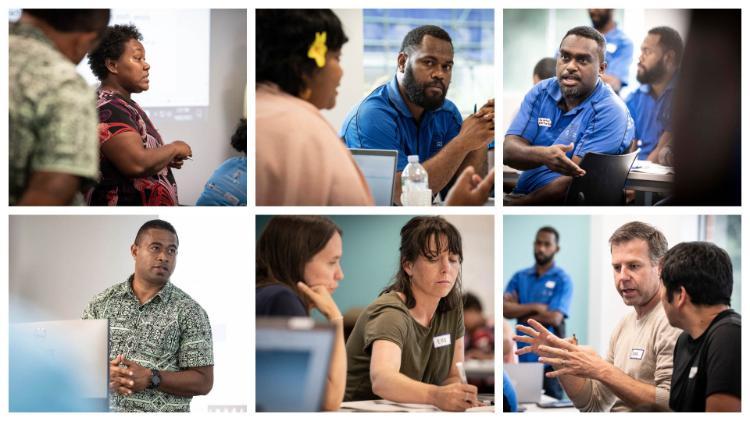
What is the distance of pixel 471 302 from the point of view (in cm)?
394

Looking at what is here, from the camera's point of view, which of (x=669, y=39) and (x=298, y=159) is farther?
(x=669, y=39)

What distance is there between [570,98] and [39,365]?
205 cm

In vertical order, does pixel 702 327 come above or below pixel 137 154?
below

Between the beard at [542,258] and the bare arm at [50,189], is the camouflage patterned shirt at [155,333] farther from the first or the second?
the beard at [542,258]

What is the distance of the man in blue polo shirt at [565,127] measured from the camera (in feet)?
12.9

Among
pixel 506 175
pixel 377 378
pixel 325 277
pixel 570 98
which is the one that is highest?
pixel 570 98

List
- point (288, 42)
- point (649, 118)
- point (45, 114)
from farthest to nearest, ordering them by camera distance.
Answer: point (649, 118) < point (288, 42) < point (45, 114)

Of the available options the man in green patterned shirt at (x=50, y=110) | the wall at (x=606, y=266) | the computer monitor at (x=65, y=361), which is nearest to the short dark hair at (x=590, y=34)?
the wall at (x=606, y=266)

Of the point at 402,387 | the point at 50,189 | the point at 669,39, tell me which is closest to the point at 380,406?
the point at 402,387

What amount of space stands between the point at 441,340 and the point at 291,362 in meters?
0.53

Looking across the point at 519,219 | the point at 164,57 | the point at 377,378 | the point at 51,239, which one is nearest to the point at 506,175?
the point at 519,219

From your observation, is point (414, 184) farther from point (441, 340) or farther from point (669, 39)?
point (669, 39)

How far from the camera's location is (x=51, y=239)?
12.7 ft

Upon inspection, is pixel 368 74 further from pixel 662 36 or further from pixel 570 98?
pixel 662 36
